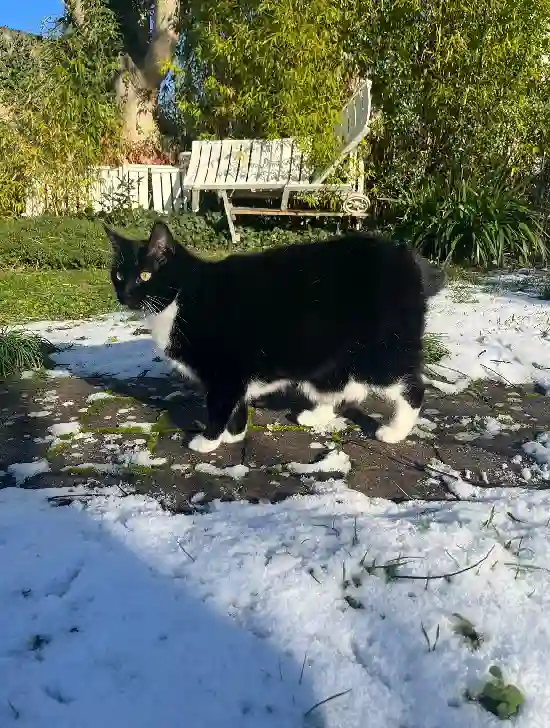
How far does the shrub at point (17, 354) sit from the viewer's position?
3025 millimetres

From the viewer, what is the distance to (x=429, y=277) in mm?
2285

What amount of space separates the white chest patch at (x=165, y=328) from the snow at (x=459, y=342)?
2.01 feet

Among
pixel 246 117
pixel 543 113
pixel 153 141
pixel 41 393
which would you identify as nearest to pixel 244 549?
pixel 41 393

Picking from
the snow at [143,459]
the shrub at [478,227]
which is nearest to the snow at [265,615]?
the snow at [143,459]

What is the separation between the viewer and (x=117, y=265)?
223 centimetres

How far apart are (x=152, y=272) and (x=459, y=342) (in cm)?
213

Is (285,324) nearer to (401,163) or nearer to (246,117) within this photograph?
(401,163)

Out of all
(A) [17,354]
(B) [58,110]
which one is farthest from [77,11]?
(A) [17,354]

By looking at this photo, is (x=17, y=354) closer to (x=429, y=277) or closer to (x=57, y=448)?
(x=57, y=448)

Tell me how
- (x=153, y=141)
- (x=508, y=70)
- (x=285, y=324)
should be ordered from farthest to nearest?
(x=153, y=141)
(x=508, y=70)
(x=285, y=324)

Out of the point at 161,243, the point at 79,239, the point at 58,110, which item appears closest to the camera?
the point at 161,243

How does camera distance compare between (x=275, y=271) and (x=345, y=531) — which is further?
(x=275, y=271)

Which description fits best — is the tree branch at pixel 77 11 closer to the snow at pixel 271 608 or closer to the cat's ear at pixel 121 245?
the cat's ear at pixel 121 245

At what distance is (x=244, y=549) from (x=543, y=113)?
7120 mm
